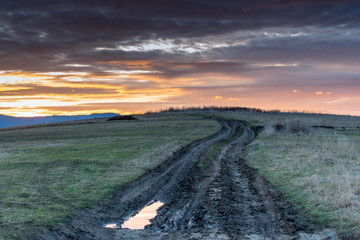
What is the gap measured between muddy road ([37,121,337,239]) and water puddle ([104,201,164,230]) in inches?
7.1

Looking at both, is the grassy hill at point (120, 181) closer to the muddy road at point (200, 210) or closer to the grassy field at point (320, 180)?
the grassy field at point (320, 180)

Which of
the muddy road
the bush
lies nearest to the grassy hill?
the muddy road

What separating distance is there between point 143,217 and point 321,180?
8422mm

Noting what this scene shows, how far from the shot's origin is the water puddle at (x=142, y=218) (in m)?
10.9

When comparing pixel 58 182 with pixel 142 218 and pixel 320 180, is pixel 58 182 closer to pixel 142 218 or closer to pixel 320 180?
pixel 142 218

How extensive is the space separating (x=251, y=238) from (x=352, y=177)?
7.93 metres

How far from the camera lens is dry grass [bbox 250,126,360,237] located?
10.4 m

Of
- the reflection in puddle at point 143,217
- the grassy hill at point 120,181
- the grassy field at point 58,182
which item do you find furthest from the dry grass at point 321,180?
the grassy field at point 58,182

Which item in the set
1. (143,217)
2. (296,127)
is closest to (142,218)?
(143,217)

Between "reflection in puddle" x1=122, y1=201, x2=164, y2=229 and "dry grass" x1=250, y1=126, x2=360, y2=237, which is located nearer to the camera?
"dry grass" x1=250, y1=126, x2=360, y2=237

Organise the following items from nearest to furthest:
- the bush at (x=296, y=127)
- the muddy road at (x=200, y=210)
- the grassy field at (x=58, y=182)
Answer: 1. the muddy road at (x=200, y=210)
2. the grassy field at (x=58, y=182)
3. the bush at (x=296, y=127)

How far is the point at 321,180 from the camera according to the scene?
14.7 m

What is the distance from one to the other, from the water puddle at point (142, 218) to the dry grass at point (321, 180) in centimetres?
558

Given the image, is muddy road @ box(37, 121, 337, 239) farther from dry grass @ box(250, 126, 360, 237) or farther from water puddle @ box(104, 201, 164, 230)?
dry grass @ box(250, 126, 360, 237)
